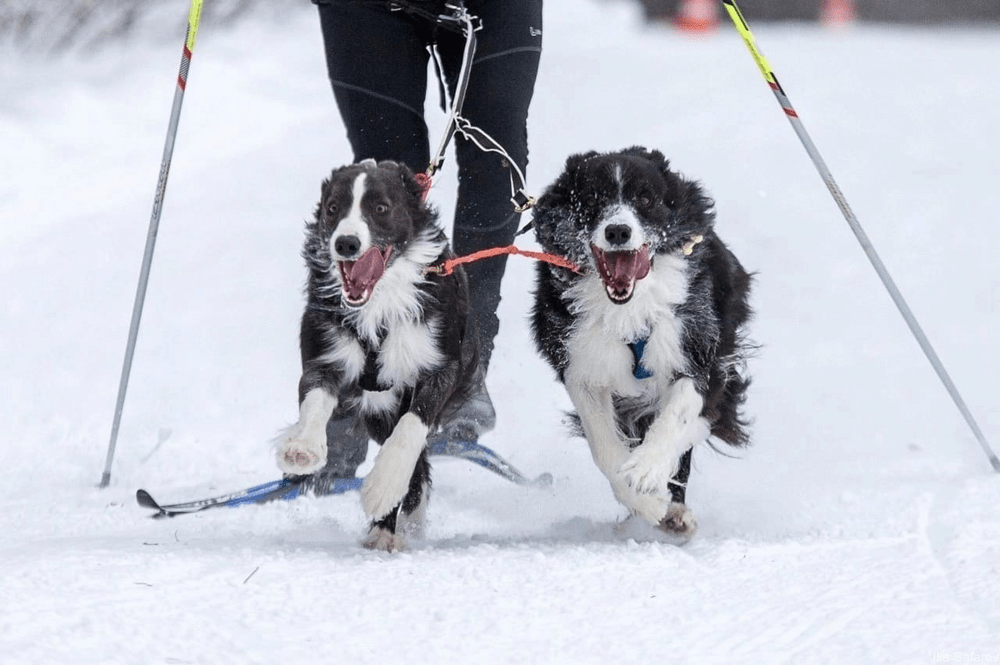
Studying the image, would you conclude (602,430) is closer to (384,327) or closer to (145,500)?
(384,327)

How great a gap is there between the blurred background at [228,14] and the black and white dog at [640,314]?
27.3ft

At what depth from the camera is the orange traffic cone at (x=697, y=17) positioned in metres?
16.5

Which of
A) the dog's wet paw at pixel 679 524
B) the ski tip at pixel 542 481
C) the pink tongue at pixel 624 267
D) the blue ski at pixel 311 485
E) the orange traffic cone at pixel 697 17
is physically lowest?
the ski tip at pixel 542 481

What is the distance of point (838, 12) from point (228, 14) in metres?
8.93

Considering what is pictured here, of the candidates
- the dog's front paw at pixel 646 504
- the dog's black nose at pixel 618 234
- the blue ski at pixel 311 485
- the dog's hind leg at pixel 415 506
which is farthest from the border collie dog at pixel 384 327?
the dog's front paw at pixel 646 504

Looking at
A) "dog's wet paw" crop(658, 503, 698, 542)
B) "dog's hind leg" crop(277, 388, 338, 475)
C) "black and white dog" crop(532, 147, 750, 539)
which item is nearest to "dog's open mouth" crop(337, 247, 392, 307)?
"dog's hind leg" crop(277, 388, 338, 475)

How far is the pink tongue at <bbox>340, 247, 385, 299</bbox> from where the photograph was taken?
3.35 meters

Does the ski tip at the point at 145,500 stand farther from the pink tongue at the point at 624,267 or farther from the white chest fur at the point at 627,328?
the pink tongue at the point at 624,267

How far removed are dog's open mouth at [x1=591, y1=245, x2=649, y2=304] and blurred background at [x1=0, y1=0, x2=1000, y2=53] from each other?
8537mm

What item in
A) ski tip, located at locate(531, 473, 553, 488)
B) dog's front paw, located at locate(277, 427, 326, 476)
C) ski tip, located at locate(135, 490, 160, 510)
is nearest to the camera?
dog's front paw, located at locate(277, 427, 326, 476)

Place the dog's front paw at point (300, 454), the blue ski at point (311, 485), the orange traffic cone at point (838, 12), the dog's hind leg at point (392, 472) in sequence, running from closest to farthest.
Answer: the dog's front paw at point (300, 454) < the dog's hind leg at point (392, 472) < the blue ski at point (311, 485) < the orange traffic cone at point (838, 12)

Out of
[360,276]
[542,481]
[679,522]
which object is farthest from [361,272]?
[542,481]

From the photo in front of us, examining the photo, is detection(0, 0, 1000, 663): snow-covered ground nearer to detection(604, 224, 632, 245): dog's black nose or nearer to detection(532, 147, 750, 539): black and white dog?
detection(532, 147, 750, 539): black and white dog

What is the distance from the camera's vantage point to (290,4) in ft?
49.4
